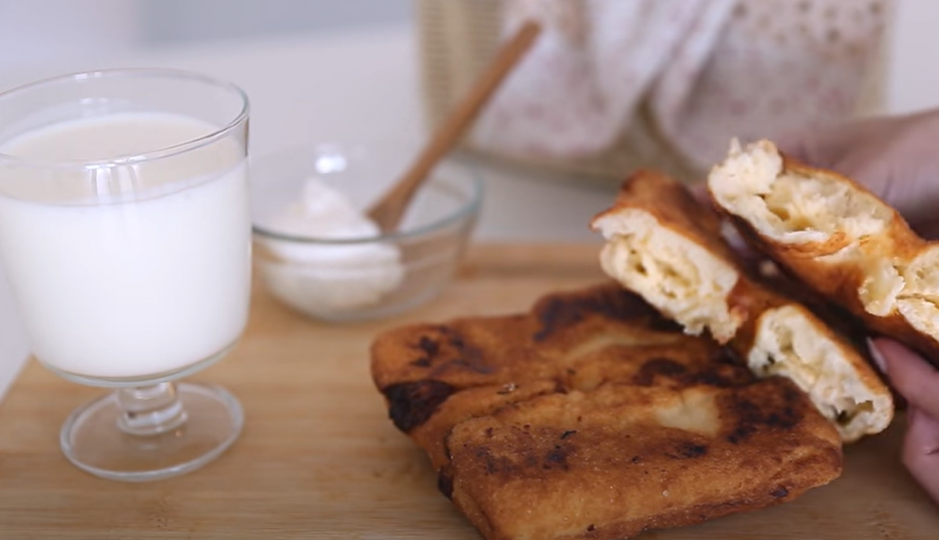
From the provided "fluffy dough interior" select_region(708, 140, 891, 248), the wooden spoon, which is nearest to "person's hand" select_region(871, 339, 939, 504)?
"fluffy dough interior" select_region(708, 140, 891, 248)

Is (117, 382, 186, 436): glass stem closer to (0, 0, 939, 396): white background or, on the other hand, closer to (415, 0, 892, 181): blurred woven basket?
(0, 0, 939, 396): white background

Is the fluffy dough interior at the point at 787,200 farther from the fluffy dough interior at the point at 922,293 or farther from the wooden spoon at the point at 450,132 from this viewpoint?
the wooden spoon at the point at 450,132

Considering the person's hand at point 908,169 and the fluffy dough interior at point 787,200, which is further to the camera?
the person's hand at point 908,169

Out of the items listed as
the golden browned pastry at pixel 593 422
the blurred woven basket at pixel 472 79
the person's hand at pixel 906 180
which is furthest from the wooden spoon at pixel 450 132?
the person's hand at pixel 906 180

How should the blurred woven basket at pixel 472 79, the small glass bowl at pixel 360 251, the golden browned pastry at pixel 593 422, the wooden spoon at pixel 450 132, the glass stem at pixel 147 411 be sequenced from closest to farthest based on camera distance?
the golden browned pastry at pixel 593 422 → the glass stem at pixel 147 411 → the small glass bowl at pixel 360 251 → the wooden spoon at pixel 450 132 → the blurred woven basket at pixel 472 79

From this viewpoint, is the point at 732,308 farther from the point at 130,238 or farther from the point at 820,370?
the point at 130,238

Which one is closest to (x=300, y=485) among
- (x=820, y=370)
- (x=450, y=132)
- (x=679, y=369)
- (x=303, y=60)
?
(x=679, y=369)

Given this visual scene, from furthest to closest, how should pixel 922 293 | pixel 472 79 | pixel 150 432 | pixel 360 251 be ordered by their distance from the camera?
1. pixel 472 79
2. pixel 360 251
3. pixel 150 432
4. pixel 922 293
